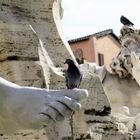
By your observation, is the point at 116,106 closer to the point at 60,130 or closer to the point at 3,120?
the point at 60,130

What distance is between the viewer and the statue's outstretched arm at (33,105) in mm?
2805

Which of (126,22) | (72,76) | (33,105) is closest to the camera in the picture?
(33,105)

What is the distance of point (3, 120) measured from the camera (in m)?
3.03

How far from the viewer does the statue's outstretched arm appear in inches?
110

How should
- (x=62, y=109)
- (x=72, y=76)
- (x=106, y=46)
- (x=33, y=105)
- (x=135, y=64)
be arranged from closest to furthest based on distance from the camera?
(x=62, y=109) < (x=33, y=105) < (x=72, y=76) < (x=135, y=64) < (x=106, y=46)

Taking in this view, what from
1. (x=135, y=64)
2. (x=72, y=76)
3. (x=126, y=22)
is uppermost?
(x=126, y=22)

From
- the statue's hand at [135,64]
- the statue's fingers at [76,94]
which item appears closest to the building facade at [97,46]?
the statue's hand at [135,64]

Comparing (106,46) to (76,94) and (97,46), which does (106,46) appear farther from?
(76,94)

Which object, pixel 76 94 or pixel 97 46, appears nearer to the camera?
pixel 76 94

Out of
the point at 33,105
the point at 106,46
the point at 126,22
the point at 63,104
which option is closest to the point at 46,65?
the point at 126,22

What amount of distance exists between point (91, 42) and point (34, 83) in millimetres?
24242

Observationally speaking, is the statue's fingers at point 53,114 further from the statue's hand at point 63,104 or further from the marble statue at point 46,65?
the marble statue at point 46,65

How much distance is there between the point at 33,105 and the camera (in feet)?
9.51

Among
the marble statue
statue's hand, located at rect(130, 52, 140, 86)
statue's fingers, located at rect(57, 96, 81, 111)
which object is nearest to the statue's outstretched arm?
statue's fingers, located at rect(57, 96, 81, 111)
